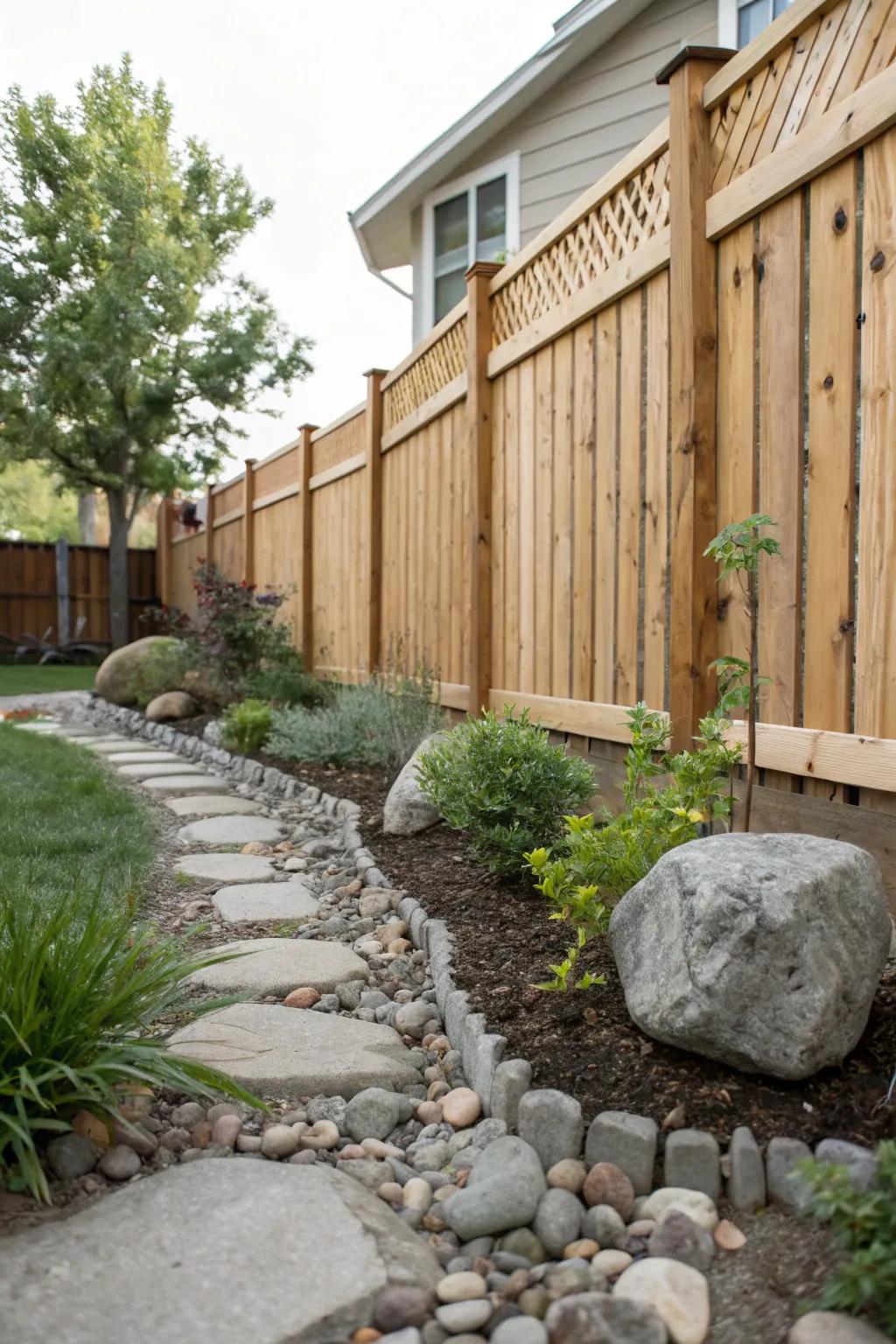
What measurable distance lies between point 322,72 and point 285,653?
8327mm

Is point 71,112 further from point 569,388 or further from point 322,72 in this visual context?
point 569,388

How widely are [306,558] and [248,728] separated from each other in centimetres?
231

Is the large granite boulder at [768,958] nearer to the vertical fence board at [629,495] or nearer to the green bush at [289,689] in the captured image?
the vertical fence board at [629,495]

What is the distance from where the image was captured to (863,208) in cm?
235

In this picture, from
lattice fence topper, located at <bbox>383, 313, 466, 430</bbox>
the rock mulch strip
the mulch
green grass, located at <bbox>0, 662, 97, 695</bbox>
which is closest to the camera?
the rock mulch strip

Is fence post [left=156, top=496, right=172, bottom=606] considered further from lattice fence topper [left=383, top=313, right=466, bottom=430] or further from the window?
the window

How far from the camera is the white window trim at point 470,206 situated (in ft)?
25.2

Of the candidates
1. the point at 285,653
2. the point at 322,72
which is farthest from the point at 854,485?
the point at 322,72

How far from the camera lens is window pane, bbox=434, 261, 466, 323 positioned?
8.41 metres

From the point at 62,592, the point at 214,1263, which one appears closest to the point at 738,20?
the point at 214,1263

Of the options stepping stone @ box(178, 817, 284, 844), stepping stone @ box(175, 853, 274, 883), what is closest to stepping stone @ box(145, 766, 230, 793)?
stepping stone @ box(178, 817, 284, 844)

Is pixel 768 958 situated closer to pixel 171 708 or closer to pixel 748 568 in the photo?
pixel 748 568

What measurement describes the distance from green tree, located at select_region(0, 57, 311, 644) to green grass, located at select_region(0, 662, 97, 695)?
1.14 m

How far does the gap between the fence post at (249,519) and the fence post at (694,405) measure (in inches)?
307
